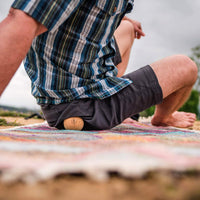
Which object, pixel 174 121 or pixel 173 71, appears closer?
pixel 173 71

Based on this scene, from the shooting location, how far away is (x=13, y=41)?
2.28ft

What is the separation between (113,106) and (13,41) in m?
0.59

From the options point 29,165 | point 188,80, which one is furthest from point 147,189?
point 188,80

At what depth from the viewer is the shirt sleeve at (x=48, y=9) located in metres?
0.72

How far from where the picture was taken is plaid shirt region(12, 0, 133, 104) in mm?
1031

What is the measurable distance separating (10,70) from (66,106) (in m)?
0.44

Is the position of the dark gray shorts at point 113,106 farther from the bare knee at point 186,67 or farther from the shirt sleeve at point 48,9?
the shirt sleeve at point 48,9

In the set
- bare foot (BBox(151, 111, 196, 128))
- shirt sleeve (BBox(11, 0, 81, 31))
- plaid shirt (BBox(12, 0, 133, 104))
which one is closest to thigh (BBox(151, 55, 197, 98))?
plaid shirt (BBox(12, 0, 133, 104))

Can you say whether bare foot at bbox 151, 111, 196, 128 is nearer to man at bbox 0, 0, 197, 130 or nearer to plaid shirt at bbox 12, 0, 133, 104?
man at bbox 0, 0, 197, 130

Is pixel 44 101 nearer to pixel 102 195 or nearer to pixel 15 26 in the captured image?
pixel 15 26

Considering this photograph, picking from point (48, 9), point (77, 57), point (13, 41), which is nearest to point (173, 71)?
point (77, 57)

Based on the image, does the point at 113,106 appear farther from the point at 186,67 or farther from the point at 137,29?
the point at 137,29

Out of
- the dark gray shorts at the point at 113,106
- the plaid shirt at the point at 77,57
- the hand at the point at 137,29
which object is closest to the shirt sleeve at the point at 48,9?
the plaid shirt at the point at 77,57

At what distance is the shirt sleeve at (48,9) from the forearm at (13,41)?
2 centimetres
